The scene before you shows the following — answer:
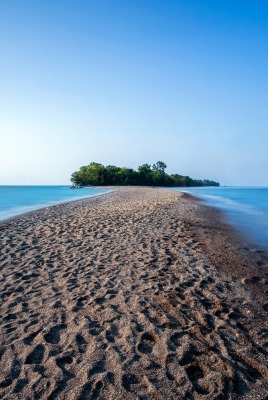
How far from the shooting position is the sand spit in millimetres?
3602

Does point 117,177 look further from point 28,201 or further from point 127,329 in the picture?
point 127,329

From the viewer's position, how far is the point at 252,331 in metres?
4.96

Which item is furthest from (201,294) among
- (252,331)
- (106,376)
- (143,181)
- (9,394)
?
(143,181)

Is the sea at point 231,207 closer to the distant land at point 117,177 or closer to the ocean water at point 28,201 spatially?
the ocean water at point 28,201

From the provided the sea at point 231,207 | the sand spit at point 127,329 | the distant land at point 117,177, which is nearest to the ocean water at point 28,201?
the sea at point 231,207

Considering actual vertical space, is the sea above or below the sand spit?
below

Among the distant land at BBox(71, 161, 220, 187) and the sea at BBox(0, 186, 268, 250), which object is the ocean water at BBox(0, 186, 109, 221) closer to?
the sea at BBox(0, 186, 268, 250)

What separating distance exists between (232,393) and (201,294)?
2920mm

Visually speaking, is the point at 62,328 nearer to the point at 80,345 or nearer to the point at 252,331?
the point at 80,345

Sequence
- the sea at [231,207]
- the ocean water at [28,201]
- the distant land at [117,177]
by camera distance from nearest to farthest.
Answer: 1. the sea at [231,207]
2. the ocean water at [28,201]
3. the distant land at [117,177]

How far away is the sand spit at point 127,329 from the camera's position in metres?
3.60

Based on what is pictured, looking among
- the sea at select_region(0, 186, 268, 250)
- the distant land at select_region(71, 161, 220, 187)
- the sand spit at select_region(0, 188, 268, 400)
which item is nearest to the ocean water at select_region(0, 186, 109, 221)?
the sea at select_region(0, 186, 268, 250)

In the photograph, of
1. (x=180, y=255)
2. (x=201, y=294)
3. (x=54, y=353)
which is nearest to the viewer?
(x=54, y=353)

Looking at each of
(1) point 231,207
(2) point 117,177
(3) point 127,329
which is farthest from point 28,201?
→ (2) point 117,177
